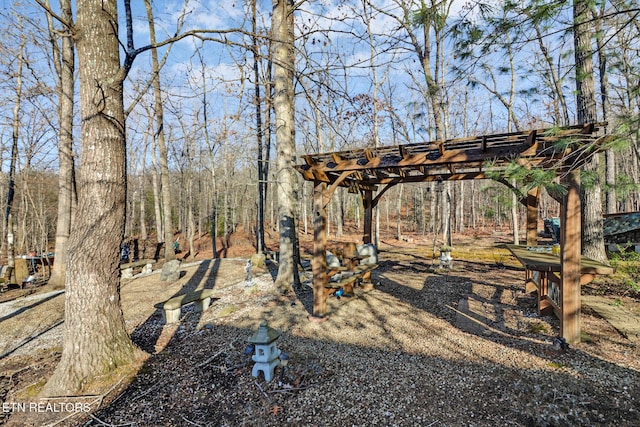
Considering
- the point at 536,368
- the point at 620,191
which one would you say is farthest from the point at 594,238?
the point at 536,368

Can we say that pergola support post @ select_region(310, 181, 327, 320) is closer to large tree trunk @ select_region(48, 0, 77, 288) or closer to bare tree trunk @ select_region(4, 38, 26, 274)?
large tree trunk @ select_region(48, 0, 77, 288)

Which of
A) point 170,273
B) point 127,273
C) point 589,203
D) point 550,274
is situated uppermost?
point 589,203

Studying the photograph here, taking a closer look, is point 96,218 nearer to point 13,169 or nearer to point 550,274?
point 550,274

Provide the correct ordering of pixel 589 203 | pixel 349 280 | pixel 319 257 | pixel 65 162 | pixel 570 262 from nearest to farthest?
pixel 570 262 < pixel 319 257 < pixel 349 280 < pixel 589 203 < pixel 65 162

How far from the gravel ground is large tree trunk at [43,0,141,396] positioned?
1.80 ft

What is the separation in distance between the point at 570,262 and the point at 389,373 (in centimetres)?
264

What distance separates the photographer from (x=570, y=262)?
3.78m

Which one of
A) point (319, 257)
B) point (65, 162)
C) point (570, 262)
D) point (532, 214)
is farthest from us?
point (65, 162)

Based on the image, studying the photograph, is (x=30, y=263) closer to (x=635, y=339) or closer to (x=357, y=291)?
(x=357, y=291)

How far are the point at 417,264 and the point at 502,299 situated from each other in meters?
4.82

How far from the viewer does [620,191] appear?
3383mm

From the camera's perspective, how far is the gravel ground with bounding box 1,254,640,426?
8.80 ft

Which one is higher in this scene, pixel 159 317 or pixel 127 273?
pixel 127 273

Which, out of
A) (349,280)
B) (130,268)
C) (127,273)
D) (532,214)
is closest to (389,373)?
(349,280)
